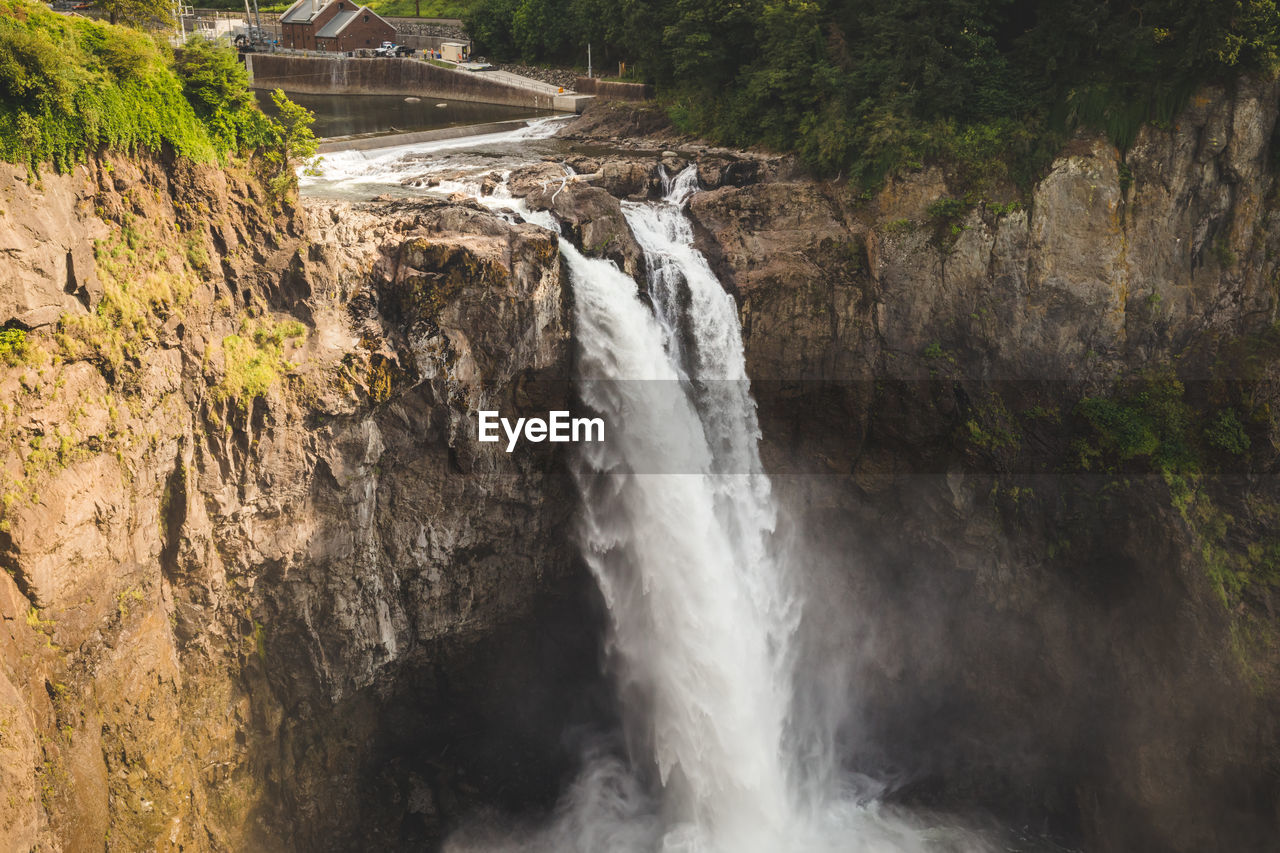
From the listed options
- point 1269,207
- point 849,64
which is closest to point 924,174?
point 849,64

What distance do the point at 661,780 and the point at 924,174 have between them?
58.6 ft

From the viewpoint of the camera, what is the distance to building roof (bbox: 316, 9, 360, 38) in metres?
48.9

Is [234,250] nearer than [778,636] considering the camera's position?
Yes

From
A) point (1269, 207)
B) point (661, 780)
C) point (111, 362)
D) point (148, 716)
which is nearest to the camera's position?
point (111, 362)

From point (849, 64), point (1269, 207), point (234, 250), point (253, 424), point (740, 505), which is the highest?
point (849, 64)

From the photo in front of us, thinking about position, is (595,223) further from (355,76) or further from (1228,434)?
(355,76)

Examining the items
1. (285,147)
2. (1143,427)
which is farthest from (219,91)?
(1143,427)

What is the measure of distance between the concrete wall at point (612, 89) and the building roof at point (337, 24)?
16.2 metres

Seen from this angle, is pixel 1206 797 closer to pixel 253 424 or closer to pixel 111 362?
pixel 253 424

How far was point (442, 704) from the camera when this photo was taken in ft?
73.8

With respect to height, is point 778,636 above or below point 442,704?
above

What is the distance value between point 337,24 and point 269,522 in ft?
135

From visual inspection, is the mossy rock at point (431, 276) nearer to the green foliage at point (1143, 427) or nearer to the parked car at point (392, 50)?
the green foliage at point (1143, 427)

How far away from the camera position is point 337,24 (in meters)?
49.5
